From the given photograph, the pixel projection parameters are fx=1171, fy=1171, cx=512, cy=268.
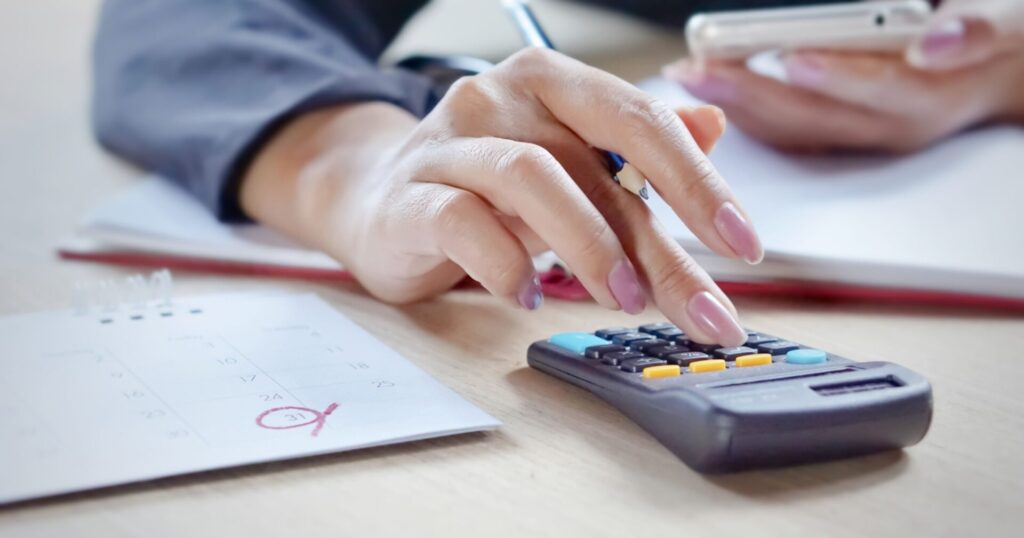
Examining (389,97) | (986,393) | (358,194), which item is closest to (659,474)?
(986,393)

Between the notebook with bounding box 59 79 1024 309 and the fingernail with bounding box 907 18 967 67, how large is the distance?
7 cm

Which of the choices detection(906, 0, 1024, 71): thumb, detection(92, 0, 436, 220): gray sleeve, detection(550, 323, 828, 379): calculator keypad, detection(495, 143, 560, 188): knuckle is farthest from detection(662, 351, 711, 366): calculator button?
detection(906, 0, 1024, 71): thumb

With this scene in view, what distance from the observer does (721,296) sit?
54 cm

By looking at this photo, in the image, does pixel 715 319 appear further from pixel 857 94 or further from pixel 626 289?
pixel 857 94

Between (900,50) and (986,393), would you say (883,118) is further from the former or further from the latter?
(986,393)

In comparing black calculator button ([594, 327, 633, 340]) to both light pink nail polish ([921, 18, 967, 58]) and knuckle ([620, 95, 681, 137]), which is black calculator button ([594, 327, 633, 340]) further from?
light pink nail polish ([921, 18, 967, 58])

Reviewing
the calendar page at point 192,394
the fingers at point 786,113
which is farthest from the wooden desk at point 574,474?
the fingers at point 786,113

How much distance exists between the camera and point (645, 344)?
525mm

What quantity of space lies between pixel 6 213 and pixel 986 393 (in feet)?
2.12

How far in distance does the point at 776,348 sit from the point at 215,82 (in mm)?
512

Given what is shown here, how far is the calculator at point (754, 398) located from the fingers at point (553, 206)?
0.03 metres

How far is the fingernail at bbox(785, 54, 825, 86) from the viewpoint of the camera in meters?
0.86

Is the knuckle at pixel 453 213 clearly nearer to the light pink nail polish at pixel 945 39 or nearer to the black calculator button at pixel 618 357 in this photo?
the black calculator button at pixel 618 357

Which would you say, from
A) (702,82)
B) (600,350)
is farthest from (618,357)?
(702,82)
